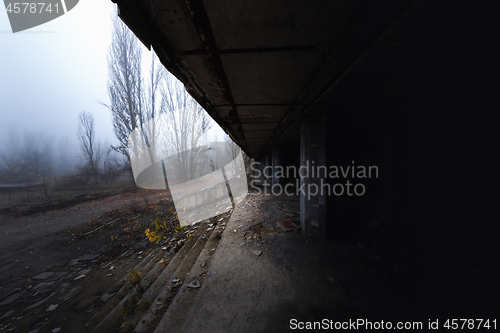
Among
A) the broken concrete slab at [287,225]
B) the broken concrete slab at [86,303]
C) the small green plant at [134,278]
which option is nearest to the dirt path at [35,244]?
the broken concrete slab at [86,303]

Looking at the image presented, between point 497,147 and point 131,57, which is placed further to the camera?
point 131,57

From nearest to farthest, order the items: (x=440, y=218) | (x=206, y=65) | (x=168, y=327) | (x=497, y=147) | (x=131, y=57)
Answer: (x=206, y=65)
(x=168, y=327)
(x=497, y=147)
(x=440, y=218)
(x=131, y=57)

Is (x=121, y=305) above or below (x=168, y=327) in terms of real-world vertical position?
below

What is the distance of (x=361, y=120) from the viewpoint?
470 cm

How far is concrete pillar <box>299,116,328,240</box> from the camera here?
388cm

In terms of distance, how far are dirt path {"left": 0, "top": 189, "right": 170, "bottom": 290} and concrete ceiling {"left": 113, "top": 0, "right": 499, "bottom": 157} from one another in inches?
259

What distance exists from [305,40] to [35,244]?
999 cm

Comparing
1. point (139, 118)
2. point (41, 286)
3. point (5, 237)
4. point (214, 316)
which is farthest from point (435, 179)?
point (139, 118)

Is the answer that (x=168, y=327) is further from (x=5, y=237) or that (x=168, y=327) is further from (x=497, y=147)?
(x=5, y=237)

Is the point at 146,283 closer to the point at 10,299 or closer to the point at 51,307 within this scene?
the point at 51,307

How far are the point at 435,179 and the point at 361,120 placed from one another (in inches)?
85.3

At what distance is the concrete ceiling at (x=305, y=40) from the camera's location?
3.84ft

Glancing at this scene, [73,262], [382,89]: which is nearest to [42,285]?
[73,262]

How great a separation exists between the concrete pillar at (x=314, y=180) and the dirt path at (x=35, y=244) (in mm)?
6930
